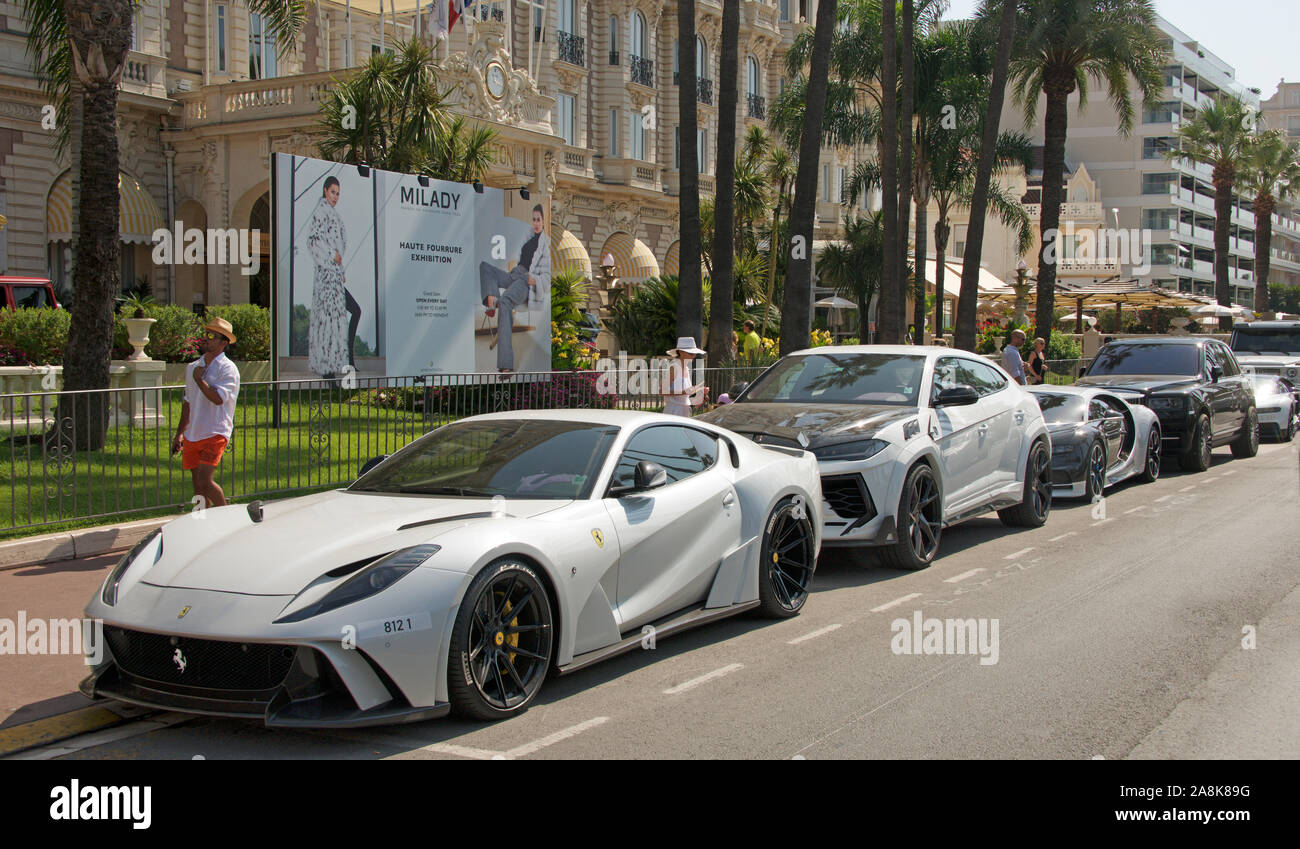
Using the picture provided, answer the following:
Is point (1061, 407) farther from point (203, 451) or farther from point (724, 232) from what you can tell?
point (203, 451)

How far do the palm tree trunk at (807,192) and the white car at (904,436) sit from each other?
8.81 m

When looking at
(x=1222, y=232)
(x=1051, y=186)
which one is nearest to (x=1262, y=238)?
(x=1222, y=232)

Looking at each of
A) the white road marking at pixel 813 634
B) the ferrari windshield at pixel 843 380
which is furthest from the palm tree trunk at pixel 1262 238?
the white road marking at pixel 813 634

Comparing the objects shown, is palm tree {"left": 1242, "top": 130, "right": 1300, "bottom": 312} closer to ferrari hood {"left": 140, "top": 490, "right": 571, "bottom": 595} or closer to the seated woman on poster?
the seated woman on poster

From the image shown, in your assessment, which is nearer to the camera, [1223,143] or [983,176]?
[983,176]

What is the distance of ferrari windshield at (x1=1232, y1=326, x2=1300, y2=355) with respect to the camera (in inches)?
961

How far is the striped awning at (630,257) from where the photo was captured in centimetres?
4250

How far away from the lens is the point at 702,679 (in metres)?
6.29

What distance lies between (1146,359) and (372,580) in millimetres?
15411

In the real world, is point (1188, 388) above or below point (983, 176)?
below

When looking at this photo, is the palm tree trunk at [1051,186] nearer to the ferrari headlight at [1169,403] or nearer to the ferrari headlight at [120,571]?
the ferrari headlight at [1169,403]
